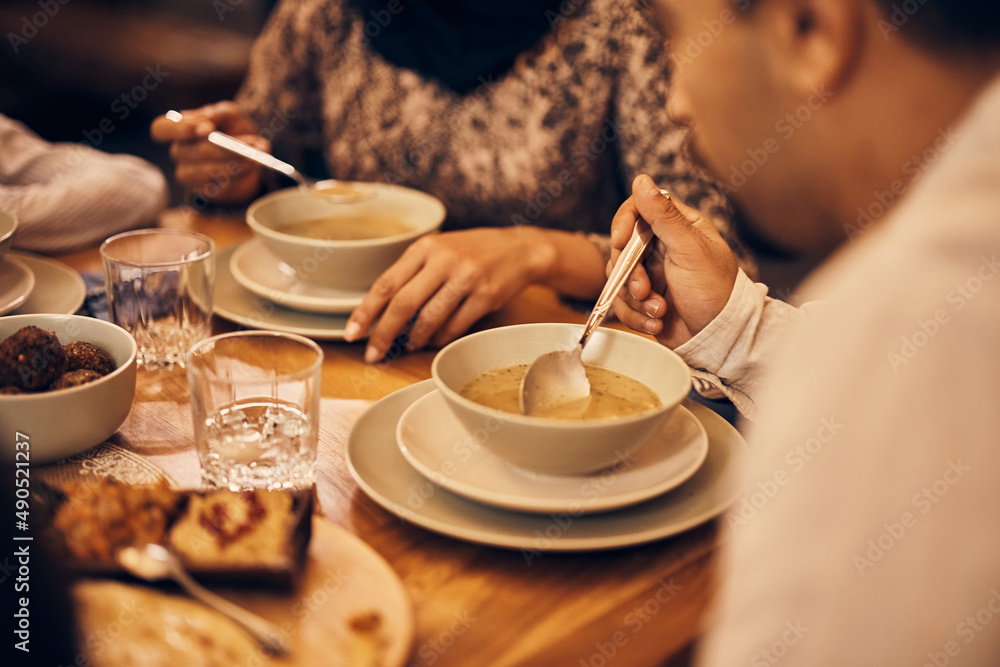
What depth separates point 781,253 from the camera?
0.76 meters

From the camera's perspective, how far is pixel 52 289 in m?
1.23

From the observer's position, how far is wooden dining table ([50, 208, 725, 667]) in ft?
2.17

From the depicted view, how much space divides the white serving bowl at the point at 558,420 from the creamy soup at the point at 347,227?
531 millimetres

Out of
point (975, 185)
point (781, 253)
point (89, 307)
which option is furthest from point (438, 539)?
point (89, 307)

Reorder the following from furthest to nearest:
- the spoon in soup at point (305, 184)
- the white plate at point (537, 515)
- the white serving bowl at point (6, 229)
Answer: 1. the spoon in soup at point (305, 184)
2. the white serving bowl at point (6, 229)
3. the white plate at point (537, 515)

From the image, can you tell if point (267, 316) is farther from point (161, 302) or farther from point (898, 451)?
point (898, 451)

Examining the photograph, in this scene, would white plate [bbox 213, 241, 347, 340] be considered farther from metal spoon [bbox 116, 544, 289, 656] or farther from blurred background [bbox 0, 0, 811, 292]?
blurred background [bbox 0, 0, 811, 292]

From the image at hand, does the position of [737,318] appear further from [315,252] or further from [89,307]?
[89,307]

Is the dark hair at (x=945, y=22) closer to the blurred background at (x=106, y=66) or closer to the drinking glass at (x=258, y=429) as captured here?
the drinking glass at (x=258, y=429)
